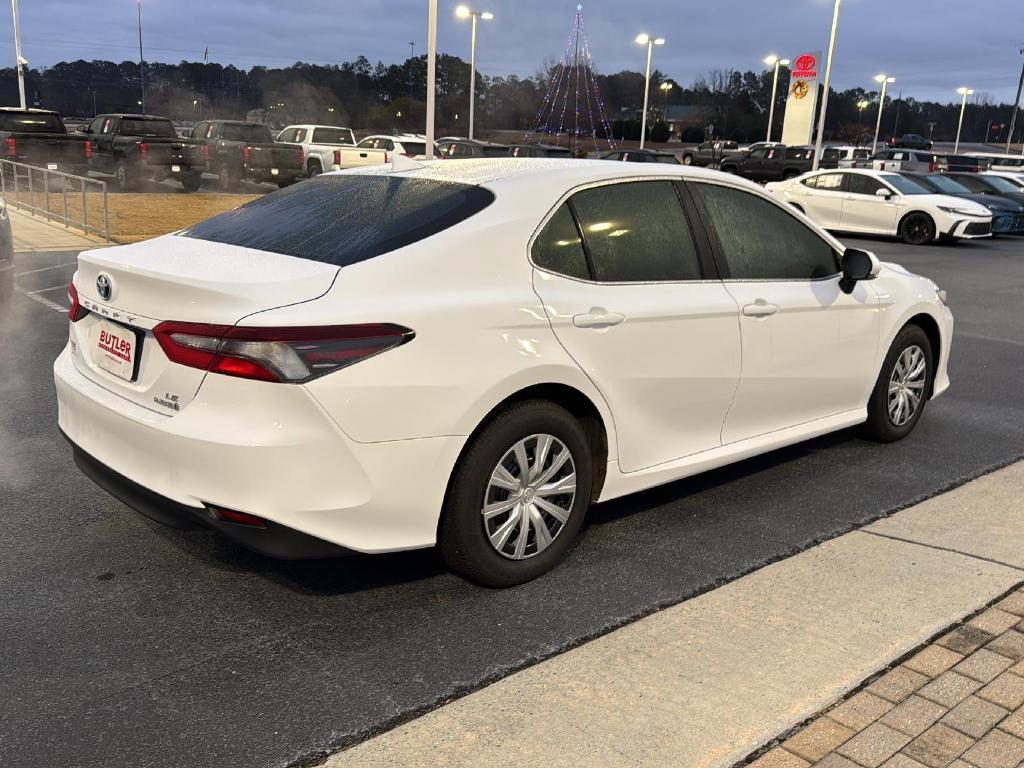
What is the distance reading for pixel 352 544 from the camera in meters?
3.26

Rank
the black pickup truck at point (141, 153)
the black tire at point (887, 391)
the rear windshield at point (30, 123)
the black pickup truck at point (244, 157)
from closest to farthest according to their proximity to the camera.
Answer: the black tire at point (887, 391) < the black pickup truck at point (141, 153) < the rear windshield at point (30, 123) < the black pickup truck at point (244, 157)

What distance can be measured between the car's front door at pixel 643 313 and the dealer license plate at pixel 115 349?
58.7 inches

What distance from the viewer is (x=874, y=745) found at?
109 inches

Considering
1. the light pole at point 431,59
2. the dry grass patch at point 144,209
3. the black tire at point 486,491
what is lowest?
the dry grass patch at point 144,209

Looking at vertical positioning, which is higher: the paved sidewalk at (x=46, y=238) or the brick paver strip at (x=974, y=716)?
the brick paver strip at (x=974, y=716)

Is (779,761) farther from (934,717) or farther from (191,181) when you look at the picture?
(191,181)

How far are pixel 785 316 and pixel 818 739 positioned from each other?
233 cm

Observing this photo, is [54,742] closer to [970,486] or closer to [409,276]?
[409,276]

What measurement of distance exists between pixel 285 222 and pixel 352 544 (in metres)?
1.45

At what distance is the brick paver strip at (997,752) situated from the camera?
2715 mm

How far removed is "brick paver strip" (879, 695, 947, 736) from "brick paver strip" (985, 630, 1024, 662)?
1.60 feet

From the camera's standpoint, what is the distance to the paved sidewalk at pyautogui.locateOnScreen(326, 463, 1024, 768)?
8.98ft

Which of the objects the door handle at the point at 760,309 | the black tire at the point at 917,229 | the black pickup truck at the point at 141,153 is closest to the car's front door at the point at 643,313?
the door handle at the point at 760,309

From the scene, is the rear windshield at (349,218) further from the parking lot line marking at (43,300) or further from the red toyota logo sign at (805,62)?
the red toyota logo sign at (805,62)
